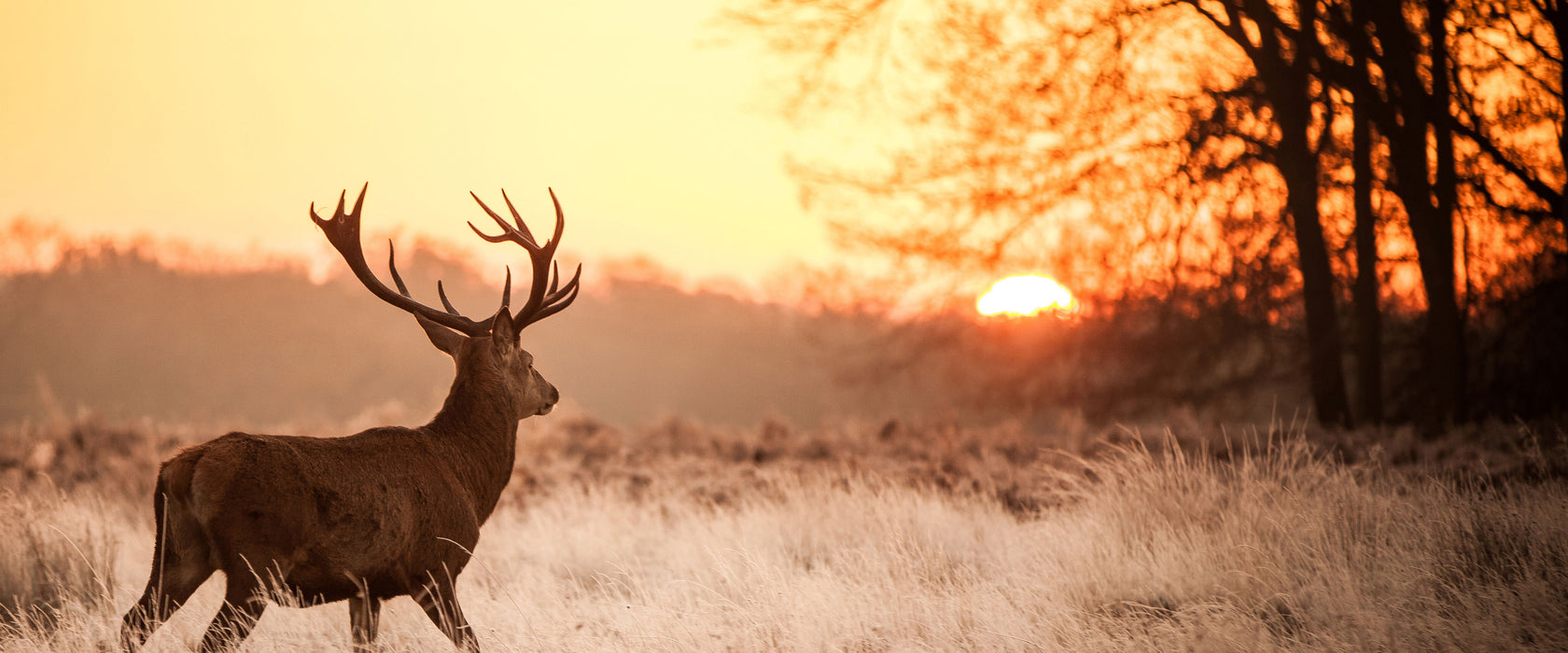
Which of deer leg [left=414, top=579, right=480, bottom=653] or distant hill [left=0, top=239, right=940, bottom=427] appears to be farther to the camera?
distant hill [left=0, top=239, right=940, bottom=427]

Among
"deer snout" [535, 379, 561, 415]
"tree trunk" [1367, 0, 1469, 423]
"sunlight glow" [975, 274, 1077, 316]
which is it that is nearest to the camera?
"deer snout" [535, 379, 561, 415]

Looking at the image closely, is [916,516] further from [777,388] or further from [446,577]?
[777,388]

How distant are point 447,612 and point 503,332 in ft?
4.71

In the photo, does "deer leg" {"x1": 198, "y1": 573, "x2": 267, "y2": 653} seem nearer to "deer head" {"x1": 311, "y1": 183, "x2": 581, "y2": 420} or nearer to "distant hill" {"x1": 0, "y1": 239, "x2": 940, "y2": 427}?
"deer head" {"x1": 311, "y1": 183, "x2": 581, "y2": 420}

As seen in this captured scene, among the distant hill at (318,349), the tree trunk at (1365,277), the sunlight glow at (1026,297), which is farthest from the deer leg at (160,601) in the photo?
the distant hill at (318,349)

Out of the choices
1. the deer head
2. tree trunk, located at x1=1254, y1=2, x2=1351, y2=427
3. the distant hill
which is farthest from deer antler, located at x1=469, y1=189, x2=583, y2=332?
the distant hill

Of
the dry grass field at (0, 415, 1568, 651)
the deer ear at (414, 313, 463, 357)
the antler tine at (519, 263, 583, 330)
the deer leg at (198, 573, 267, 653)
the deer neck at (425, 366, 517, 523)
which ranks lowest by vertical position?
the dry grass field at (0, 415, 1568, 651)

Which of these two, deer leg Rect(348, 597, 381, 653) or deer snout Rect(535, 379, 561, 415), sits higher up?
deer snout Rect(535, 379, 561, 415)

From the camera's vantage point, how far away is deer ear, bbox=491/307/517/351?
5.37 metres

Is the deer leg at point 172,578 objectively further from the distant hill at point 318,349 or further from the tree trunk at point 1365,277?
the distant hill at point 318,349

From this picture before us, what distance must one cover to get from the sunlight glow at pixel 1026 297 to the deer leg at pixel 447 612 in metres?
10.2

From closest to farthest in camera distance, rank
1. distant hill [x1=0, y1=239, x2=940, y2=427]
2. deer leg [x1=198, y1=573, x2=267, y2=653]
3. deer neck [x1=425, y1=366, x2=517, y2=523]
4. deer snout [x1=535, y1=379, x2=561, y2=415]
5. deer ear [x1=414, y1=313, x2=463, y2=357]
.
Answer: deer leg [x1=198, y1=573, x2=267, y2=653] < deer neck [x1=425, y1=366, x2=517, y2=523] < deer ear [x1=414, y1=313, x2=463, y2=357] < deer snout [x1=535, y1=379, x2=561, y2=415] < distant hill [x1=0, y1=239, x2=940, y2=427]

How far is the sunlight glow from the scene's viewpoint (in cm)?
1405

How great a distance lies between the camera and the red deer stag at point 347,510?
420cm
